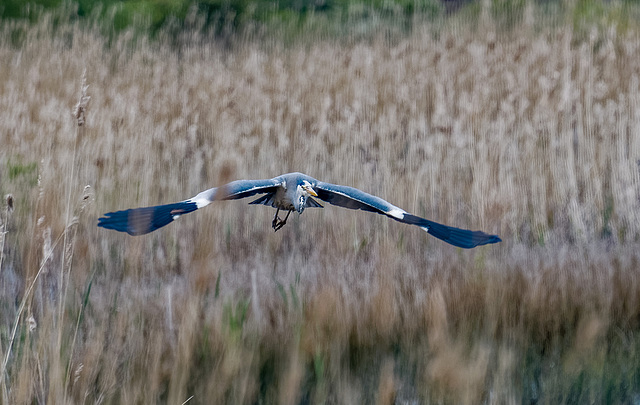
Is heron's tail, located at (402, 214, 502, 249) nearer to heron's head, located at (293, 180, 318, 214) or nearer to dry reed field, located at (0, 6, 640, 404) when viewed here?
dry reed field, located at (0, 6, 640, 404)

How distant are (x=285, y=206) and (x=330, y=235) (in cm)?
64

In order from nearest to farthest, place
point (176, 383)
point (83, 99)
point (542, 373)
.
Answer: point (83, 99)
point (176, 383)
point (542, 373)

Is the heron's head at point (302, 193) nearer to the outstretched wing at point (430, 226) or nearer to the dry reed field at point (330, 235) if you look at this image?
the outstretched wing at point (430, 226)

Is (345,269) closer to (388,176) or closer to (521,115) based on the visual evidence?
(388,176)

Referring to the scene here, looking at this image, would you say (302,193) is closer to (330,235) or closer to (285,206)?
(285,206)

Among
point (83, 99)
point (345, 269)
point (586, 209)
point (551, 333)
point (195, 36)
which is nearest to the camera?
point (83, 99)

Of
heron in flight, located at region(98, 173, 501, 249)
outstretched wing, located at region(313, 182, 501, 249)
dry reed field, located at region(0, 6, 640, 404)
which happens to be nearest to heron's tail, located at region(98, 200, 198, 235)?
heron in flight, located at region(98, 173, 501, 249)

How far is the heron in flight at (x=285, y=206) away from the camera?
141 cm

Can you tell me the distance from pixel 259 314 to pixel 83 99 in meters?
0.89

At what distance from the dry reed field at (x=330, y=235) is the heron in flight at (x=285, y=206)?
0.39 ft

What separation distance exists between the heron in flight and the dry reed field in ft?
0.39

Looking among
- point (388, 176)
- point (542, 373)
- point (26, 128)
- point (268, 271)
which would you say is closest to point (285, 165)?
point (388, 176)

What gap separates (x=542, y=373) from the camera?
2.00 m

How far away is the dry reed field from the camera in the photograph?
175cm
